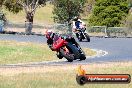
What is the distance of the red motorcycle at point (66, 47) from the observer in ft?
48.1

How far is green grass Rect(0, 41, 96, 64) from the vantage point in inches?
992

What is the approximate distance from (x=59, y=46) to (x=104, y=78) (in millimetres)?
5251

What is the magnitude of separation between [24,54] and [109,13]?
1668 inches

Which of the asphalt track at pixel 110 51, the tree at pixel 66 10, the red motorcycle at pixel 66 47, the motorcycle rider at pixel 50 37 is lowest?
the tree at pixel 66 10

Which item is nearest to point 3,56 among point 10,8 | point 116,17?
point 10,8

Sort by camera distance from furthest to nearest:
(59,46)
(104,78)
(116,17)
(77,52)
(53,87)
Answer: (116,17), (77,52), (59,46), (53,87), (104,78)

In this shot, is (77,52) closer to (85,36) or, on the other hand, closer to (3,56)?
(3,56)

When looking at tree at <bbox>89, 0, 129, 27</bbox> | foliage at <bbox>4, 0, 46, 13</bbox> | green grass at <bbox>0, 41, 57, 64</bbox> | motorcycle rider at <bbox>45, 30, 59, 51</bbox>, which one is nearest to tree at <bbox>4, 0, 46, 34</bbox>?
foliage at <bbox>4, 0, 46, 13</bbox>

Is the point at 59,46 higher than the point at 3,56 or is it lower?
higher

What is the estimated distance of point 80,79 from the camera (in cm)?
1012

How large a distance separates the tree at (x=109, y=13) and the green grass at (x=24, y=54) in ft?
121

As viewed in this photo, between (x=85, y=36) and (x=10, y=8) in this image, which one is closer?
(x=85, y=36)

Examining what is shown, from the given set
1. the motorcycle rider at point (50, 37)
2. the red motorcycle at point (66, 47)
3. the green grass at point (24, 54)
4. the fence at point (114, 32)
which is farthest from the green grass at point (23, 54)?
the fence at point (114, 32)

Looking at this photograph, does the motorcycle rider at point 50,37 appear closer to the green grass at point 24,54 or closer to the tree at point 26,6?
the green grass at point 24,54
